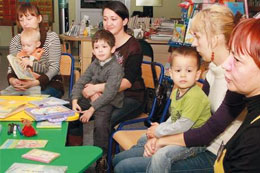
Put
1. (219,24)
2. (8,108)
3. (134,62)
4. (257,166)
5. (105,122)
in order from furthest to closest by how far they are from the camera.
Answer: (134,62) < (105,122) < (8,108) < (219,24) < (257,166)

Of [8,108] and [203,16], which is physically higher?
[203,16]

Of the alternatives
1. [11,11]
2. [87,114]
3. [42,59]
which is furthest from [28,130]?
[11,11]

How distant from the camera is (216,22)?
5.24ft

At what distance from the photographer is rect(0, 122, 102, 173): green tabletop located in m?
1.31

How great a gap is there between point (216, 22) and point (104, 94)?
3.16 feet

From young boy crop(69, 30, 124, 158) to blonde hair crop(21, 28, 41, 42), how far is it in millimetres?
529

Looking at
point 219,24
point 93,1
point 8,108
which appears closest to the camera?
point 219,24

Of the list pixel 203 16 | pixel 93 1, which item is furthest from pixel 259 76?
pixel 93 1

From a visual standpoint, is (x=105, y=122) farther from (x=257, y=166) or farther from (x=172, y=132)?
(x=257, y=166)

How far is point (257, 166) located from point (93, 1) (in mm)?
7858

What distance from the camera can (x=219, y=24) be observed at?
159cm

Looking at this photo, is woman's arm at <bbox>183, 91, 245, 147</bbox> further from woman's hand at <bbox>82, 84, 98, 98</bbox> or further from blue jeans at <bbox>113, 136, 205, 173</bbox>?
woman's hand at <bbox>82, 84, 98, 98</bbox>

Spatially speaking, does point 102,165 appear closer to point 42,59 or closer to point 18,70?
point 18,70

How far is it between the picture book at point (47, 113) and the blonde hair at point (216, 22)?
817 millimetres
